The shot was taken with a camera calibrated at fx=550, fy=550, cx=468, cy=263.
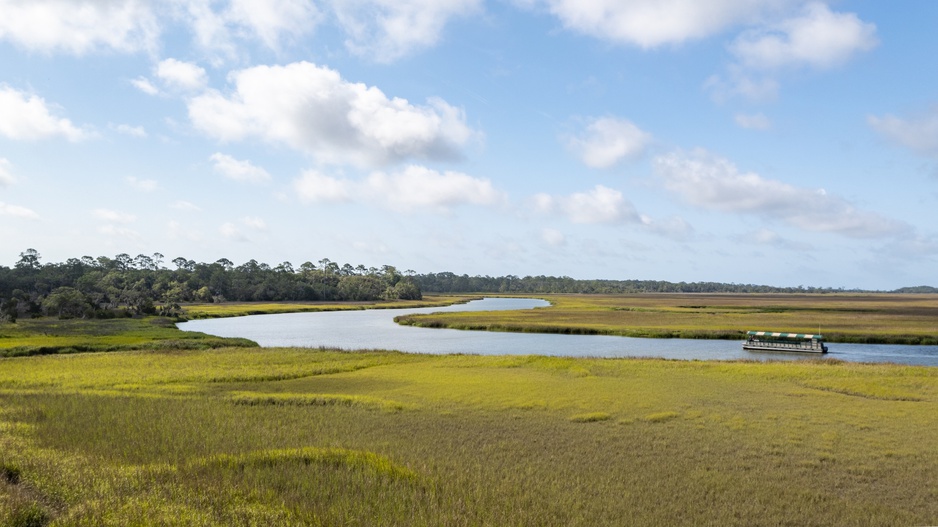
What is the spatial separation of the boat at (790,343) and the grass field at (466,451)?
71.9ft

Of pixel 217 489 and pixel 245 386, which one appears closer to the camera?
pixel 217 489

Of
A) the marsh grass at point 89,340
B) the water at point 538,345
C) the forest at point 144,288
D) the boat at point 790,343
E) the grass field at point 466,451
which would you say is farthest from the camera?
the forest at point 144,288

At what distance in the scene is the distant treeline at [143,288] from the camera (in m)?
77.1

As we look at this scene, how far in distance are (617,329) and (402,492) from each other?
58.0m

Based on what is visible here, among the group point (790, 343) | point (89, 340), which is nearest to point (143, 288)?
point (89, 340)

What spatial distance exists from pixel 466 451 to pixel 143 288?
5597 inches

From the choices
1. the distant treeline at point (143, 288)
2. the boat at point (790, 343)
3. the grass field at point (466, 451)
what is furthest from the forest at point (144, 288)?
the boat at point (790, 343)

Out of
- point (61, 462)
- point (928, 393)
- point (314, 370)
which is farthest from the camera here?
point (314, 370)

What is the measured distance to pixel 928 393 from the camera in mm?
25297

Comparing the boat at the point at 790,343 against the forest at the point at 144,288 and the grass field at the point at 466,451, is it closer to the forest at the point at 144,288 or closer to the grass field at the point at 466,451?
the grass field at the point at 466,451

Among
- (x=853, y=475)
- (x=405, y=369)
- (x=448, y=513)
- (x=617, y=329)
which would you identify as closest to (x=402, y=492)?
(x=448, y=513)

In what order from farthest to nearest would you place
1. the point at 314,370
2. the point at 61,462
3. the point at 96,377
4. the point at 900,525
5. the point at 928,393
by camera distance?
1. the point at 314,370
2. the point at 96,377
3. the point at 928,393
4. the point at 61,462
5. the point at 900,525

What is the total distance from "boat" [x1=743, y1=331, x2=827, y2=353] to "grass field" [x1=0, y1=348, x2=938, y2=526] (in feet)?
71.9

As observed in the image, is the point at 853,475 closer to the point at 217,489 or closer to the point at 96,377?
the point at 217,489
